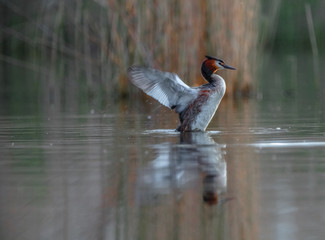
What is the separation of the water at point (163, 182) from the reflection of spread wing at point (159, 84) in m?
0.40

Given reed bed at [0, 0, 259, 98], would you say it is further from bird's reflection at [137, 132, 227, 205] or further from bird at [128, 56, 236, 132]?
bird's reflection at [137, 132, 227, 205]

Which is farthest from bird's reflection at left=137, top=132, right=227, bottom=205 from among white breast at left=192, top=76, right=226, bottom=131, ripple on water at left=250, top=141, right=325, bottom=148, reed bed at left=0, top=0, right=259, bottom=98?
reed bed at left=0, top=0, right=259, bottom=98

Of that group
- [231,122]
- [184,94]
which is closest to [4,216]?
[184,94]

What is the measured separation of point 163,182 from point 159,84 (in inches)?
140

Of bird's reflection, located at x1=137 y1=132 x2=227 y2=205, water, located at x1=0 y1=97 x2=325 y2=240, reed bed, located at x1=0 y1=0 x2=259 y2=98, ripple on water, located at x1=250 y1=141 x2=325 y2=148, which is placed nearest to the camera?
water, located at x1=0 y1=97 x2=325 y2=240

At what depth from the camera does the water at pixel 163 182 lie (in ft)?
13.9

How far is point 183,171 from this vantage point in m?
5.90

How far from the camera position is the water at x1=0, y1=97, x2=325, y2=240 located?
4234mm

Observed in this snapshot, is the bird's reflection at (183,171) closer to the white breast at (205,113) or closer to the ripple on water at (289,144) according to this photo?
the ripple on water at (289,144)

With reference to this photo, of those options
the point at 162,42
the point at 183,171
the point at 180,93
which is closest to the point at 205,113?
the point at 180,93

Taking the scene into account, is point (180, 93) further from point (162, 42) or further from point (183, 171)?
point (162, 42)

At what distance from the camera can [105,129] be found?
940 cm

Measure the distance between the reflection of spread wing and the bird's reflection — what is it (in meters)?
1.22

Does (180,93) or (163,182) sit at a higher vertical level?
(180,93)
